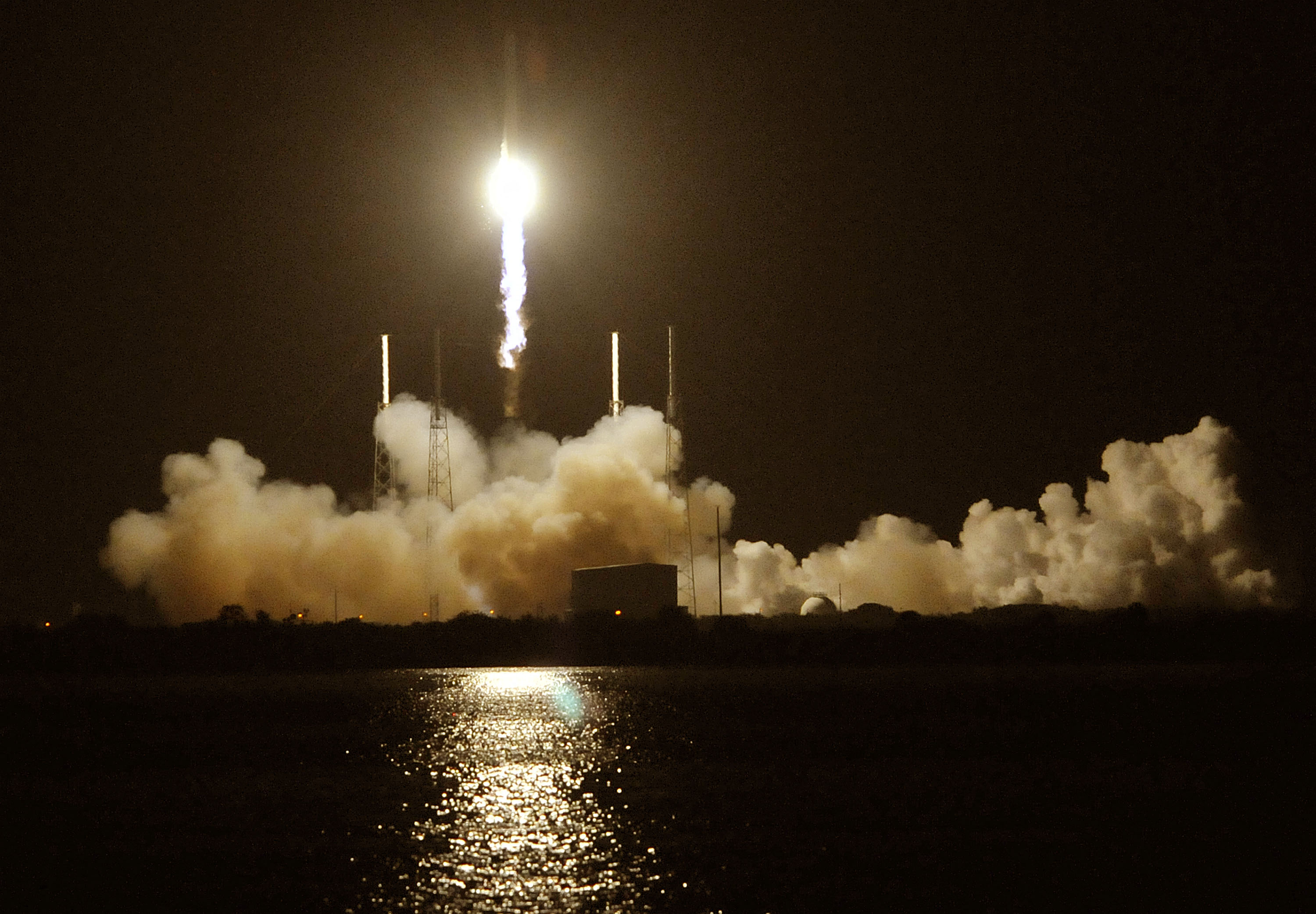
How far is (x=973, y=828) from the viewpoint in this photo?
23.9m

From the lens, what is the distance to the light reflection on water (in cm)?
1873

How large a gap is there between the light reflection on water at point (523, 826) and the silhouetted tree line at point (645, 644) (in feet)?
132

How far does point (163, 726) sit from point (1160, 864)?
3614 centimetres

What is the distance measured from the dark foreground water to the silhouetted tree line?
34.9 m

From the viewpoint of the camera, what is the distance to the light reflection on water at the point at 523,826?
61.5ft

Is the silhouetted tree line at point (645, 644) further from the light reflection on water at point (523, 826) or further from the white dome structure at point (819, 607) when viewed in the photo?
the light reflection on water at point (523, 826)

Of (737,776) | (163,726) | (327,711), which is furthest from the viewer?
(327,711)

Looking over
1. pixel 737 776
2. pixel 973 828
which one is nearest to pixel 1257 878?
pixel 973 828

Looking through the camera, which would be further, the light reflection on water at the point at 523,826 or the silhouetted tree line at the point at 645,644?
the silhouetted tree line at the point at 645,644

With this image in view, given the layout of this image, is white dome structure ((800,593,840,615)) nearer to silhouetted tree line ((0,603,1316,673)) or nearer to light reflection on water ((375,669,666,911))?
silhouetted tree line ((0,603,1316,673))

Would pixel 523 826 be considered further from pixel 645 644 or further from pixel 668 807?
pixel 645 644

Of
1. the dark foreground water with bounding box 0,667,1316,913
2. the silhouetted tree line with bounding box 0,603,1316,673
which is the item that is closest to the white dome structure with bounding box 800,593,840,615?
the silhouetted tree line with bounding box 0,603,1316,673

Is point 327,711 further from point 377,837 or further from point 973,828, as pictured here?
point 973,828

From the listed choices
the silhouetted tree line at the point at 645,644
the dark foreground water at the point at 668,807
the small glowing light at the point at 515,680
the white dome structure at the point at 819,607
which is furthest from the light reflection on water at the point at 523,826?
the white dome structure at the point at 819,607
